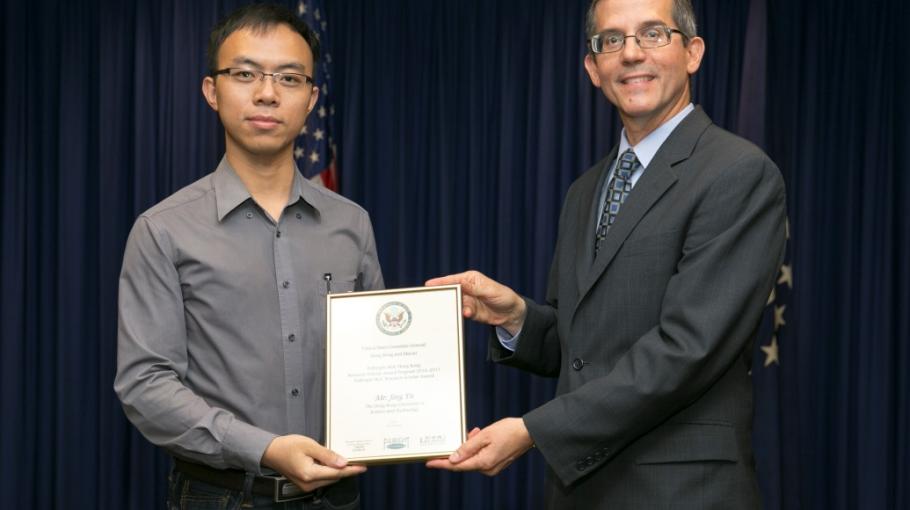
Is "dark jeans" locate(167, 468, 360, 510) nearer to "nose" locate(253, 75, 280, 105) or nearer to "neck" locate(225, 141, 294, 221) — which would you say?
"neck" locate(225, 141, 294, 221)

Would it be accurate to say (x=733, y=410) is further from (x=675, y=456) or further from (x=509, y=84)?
(x=509, y=84)

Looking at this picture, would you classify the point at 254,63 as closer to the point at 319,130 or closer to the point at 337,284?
the point at 337,284

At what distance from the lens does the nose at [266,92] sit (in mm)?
2443

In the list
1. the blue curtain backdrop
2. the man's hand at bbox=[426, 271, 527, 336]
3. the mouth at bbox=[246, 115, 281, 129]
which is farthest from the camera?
the blue curtain backdrop

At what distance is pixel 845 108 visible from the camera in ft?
14.1

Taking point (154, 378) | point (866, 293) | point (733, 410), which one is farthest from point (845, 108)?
point (154, 378)

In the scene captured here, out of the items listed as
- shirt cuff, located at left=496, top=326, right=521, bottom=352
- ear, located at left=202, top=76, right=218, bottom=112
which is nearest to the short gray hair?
shirt cuff, located at left=496, top=326, right=521, bottom=352

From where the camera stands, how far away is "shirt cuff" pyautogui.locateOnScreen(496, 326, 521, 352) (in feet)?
9.05

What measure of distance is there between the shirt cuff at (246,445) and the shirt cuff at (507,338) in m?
0.82

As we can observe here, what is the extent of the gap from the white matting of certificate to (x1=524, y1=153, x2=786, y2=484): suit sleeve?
355 mm

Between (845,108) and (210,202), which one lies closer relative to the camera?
(210,202)

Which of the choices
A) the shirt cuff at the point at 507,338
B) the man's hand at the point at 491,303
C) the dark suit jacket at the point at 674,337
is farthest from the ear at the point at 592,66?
the shirt cuff at the point at 507,338

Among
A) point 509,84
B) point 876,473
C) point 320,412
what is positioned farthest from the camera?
point 509,84

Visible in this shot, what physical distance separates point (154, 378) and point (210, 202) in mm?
503
